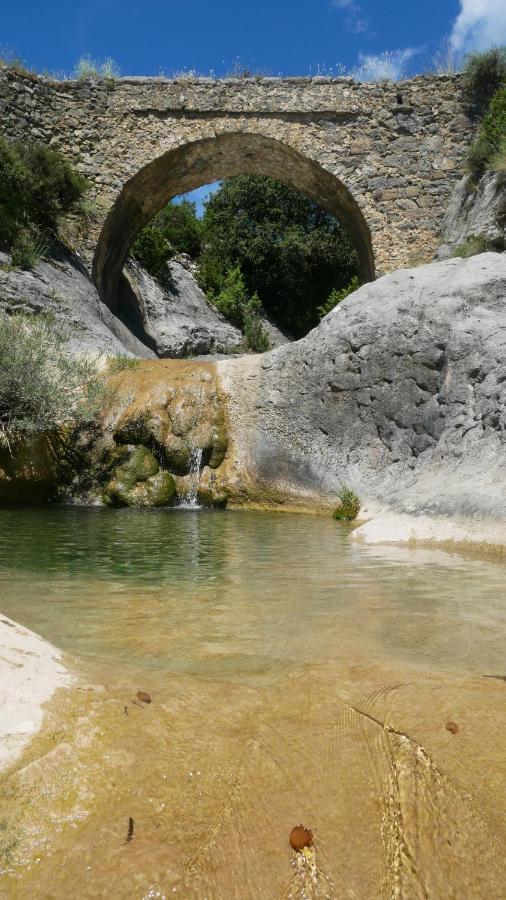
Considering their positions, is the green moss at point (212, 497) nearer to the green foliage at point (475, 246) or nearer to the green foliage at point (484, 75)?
the green foliage at point (475, 246)

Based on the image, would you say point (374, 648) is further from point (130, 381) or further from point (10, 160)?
point (10, 160)

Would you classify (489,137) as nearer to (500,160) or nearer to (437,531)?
(500,160)

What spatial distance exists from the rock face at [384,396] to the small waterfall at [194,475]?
378mm

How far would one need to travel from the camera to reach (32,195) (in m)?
13.8

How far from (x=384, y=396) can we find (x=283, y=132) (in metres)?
8.63

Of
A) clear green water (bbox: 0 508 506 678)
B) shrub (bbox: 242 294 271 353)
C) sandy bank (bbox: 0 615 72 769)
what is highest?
shrub (bbox: 242 294 271 353)

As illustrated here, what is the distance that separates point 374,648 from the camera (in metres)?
2.41

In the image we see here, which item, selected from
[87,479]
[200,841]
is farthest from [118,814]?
[87,479]

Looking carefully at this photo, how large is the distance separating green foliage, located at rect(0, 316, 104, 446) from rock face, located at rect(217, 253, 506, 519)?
193 cm

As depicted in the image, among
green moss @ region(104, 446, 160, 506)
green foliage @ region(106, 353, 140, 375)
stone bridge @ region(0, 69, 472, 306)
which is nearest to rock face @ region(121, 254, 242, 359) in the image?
stone bridge @ region(0, 69, 472, 306)

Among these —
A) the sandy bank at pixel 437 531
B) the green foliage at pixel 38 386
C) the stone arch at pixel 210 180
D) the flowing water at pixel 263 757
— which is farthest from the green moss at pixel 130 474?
the stone arch at pixel 210 180

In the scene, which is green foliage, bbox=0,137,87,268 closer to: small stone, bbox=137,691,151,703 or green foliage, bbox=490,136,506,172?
green foliage, bbox=490,136,506,172

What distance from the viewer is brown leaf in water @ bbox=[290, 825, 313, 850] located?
1.31 meters

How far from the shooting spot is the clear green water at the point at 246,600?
7.75 feet
